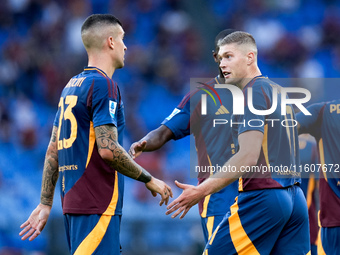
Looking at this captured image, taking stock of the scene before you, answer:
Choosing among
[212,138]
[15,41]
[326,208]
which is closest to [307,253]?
[326,208]

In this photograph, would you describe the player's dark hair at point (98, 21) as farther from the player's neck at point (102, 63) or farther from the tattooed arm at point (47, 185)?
the tattooed arm at point (47, 185)

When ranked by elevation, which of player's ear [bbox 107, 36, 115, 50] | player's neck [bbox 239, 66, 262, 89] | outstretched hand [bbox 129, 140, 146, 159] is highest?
player's ear [bbox 107, 36, 115, 50]

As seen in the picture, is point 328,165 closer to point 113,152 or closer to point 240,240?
point 240,240

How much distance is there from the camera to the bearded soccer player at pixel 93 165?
5.19 meters

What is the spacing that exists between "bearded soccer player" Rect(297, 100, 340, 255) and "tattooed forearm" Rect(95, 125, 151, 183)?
2.29 metres

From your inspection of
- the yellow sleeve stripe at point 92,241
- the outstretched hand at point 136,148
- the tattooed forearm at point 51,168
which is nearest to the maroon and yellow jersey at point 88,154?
the yellow sleeve stripe at point 92,241

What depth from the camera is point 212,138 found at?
6516mm

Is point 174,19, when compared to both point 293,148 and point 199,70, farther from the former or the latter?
point 293,148

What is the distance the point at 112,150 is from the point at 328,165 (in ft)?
8.37

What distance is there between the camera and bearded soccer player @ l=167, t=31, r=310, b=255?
489 centimetres

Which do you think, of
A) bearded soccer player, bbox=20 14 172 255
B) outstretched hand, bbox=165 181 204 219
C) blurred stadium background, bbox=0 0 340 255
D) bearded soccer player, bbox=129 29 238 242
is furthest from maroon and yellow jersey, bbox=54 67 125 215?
blurred stadium background, bbox=0 0 340 255

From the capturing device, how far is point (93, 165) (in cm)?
530

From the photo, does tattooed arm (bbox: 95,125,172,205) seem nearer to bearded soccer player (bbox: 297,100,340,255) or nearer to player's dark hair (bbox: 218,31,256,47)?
player's dark hair (bbox: 218,31,256,47)

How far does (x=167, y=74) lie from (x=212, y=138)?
986cm
